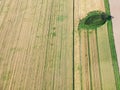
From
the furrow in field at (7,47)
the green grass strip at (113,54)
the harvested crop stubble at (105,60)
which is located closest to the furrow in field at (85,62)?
the harvested crop stubble at (105,60)

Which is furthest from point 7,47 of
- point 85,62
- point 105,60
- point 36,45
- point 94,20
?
point 105,60

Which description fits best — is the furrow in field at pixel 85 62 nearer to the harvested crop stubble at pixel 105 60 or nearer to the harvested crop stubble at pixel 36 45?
the harvested crop stubble at pixel 36 45

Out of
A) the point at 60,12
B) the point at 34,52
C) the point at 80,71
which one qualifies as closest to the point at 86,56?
the point at 80,71

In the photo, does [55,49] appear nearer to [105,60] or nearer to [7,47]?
[105,60]

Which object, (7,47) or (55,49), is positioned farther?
(7,47)

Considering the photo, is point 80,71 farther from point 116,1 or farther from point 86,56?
point 116,1

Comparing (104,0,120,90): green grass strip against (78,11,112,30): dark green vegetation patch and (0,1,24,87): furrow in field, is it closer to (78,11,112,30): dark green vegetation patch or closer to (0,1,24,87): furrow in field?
(78,11,112,30): dark green vegetation patch

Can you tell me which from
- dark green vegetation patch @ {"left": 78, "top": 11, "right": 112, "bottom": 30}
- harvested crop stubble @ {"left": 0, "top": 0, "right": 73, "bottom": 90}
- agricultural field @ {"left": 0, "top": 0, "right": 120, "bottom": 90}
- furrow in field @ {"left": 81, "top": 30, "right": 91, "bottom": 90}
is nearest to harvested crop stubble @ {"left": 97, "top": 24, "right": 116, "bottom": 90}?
agricultural field @ {"left": 0, "top": 0, "right": 120, "bottom": 90}
